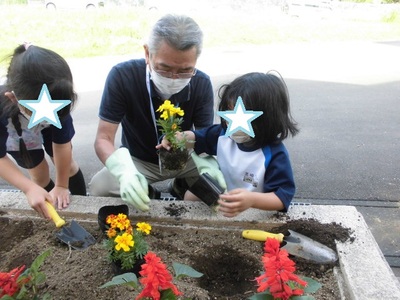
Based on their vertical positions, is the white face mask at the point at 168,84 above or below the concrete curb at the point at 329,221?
above

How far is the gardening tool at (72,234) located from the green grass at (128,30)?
22.6 feet

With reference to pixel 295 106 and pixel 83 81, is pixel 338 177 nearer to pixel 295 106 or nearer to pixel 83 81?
pixel 295 106

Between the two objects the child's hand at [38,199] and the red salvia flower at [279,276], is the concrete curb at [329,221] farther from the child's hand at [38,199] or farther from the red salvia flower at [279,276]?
the red salvia flower at [279,276]

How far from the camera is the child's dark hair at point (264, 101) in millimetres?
1780

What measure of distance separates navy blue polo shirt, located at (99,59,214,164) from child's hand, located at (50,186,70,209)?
1.50 ft

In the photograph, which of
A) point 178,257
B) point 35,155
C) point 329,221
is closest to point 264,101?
point 329,221

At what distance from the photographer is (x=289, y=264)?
3.53ft

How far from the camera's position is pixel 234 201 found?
1.69m

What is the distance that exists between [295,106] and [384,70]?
120 inches

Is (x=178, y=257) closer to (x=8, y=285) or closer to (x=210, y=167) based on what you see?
(x=210, y=167)

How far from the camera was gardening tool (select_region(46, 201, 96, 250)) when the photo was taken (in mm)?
1797

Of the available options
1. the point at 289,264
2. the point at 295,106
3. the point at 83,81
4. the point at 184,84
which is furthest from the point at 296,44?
the point at 289,264

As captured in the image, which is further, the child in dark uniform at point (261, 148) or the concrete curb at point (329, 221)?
the child in dark uniform at point (261, 148)

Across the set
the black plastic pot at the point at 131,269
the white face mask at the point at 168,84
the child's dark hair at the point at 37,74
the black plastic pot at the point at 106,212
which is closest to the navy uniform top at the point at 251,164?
the white face mask at the point at 168,84
